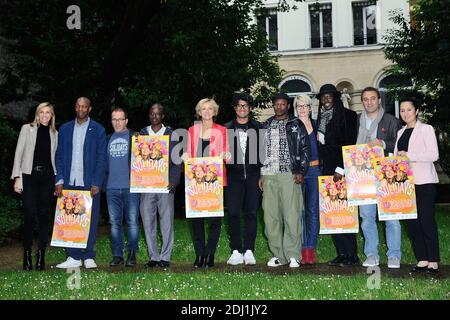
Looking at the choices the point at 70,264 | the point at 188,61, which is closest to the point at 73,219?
the point at 70,264

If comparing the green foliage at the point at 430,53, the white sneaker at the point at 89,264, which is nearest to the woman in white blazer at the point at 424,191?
the white sneaker at the point at 89,264

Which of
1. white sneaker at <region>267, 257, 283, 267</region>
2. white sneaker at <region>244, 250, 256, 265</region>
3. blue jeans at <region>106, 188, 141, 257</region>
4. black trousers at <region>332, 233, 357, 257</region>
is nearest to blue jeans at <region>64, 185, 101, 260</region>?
blue jeans at <region>106, 188, 141, 257</region>

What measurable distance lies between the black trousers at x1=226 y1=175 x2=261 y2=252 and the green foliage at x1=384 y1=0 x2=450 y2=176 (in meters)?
11.6

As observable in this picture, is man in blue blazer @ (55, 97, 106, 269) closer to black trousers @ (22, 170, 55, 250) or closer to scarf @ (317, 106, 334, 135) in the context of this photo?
black trousers @ (22, 170, 55, 250)

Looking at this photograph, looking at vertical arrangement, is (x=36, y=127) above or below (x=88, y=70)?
below

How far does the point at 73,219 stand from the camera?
8273 mm

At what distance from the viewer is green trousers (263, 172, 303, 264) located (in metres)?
8.08

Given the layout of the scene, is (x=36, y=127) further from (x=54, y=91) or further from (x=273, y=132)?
(x=54, y=91)

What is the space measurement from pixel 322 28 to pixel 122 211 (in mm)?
30647

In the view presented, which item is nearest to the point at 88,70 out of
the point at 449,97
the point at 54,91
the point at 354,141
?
the point at 54,91

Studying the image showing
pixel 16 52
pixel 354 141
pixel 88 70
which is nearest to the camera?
pixel 354 141

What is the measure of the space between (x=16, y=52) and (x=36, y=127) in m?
7.62

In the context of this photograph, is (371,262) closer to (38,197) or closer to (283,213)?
(283,213)

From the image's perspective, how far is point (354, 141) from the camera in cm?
813
